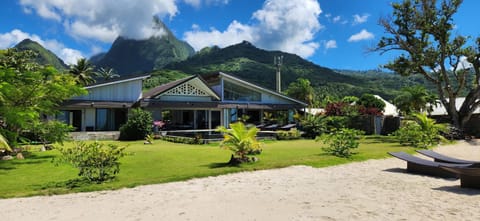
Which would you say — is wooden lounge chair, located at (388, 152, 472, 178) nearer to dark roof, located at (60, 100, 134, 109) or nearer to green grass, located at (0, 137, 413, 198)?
green grass, located at (0, 137, 413, 198)

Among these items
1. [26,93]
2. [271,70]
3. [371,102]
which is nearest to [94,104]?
[26,93]

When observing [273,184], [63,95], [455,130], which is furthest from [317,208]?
[455,130]

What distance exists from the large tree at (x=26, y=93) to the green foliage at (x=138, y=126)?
7.33 meters

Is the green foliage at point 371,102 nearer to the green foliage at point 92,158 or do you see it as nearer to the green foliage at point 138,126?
the green foliage at point 138,126

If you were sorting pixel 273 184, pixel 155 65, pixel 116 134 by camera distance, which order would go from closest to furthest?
pixel 273 184, pixel 116 134, pixel 155 65

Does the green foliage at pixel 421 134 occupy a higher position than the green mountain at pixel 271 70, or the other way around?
the green mountain at pixel 271 70

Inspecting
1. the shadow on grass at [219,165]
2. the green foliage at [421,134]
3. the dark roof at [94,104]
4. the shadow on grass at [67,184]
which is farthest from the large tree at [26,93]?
the green foliage at [421,134]

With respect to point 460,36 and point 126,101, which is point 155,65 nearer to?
point 126,101

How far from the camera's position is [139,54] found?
470 ft

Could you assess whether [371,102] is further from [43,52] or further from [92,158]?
[43,52]

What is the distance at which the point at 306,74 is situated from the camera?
270ft

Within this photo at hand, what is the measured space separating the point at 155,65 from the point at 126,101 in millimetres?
107692

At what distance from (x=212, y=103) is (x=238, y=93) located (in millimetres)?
3821

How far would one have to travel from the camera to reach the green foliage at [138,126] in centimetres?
2161
